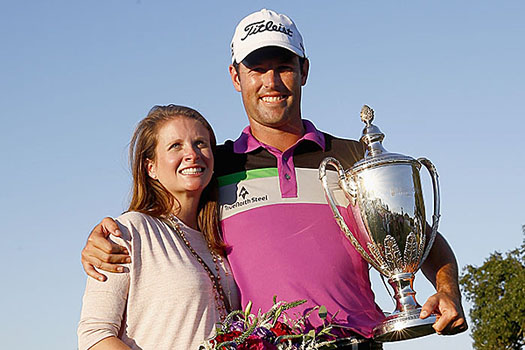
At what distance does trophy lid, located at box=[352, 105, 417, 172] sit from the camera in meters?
4.45

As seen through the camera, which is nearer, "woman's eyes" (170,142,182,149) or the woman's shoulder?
the woman's shoulder

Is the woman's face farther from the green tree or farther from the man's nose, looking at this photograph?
the green tree

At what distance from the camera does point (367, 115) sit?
4738mm

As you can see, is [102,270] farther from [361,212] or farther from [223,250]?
[361,212]

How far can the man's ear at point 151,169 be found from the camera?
15.2 feet

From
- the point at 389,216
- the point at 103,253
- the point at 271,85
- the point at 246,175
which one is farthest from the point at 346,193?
the point at 103,253

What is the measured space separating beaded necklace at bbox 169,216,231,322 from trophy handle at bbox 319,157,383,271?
76cm

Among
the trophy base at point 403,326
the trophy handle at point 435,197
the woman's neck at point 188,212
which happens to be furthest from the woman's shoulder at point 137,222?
the trophy handle at point 435,197

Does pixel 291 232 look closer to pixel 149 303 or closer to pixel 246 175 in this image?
pixel 246 175

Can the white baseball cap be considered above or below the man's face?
above

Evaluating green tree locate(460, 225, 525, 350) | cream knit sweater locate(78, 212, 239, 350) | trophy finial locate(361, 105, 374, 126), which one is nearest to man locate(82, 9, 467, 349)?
cream knit sweater locate(78, 212, 239, 350)

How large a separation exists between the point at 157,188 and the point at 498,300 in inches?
1749

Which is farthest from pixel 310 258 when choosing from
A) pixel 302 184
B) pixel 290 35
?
pixel 290 35

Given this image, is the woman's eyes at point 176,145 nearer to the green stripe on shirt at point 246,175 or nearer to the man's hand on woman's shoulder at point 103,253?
the green stripe on shirt at point 246,175
